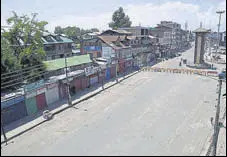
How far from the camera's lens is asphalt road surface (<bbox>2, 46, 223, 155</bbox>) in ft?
48.6

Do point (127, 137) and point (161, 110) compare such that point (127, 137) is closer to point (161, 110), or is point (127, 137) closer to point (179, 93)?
point (161, 110)

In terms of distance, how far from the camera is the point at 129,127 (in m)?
18.0

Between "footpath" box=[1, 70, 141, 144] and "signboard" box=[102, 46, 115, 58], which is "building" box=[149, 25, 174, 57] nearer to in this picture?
"signboard" box=[102, 46, 115, 58]

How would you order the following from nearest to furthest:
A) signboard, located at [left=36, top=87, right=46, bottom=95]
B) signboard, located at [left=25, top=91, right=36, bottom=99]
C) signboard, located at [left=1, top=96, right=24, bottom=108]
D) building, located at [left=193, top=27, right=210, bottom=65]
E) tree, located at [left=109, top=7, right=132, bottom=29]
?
signboard, located at [left=1, top=96, right=24, bottom=108]
signboard, located at [left=25, top=91, right=36, bottom=99]
signboard, located at [left=36, top=87, right=46, bottom=95]
building, located at [left=193, top=27, right=210, bottom=65]
tree, located at [left=109, top=7, right=132, bottom=29]

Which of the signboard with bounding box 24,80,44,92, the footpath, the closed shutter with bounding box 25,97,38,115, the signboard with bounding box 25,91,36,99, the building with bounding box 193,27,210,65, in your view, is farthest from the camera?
the building with bounding box 193,27,210,65

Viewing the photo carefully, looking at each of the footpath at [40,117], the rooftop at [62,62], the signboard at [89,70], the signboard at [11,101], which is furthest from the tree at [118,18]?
the signboard at [11,101]

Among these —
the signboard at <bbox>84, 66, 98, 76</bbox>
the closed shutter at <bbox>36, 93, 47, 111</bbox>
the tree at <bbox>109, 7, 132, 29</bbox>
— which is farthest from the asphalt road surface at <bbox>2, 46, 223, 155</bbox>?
the tree at <bbox>109, 7, 132, 29</bbox>

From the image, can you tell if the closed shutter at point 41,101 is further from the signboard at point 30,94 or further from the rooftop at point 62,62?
the rooftop at point 62,62

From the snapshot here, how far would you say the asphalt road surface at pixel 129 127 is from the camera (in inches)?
583

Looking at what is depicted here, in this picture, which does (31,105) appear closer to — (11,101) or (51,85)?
(11,101)

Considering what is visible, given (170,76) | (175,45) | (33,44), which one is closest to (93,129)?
(33,44)

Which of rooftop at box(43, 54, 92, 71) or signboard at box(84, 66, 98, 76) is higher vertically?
rooftop at box(43, 54, 92, 71)

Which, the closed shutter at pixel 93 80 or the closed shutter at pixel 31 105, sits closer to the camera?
the closed shutter at pixel 31 105

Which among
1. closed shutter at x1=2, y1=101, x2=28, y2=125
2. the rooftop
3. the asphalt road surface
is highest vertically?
the rooftop
